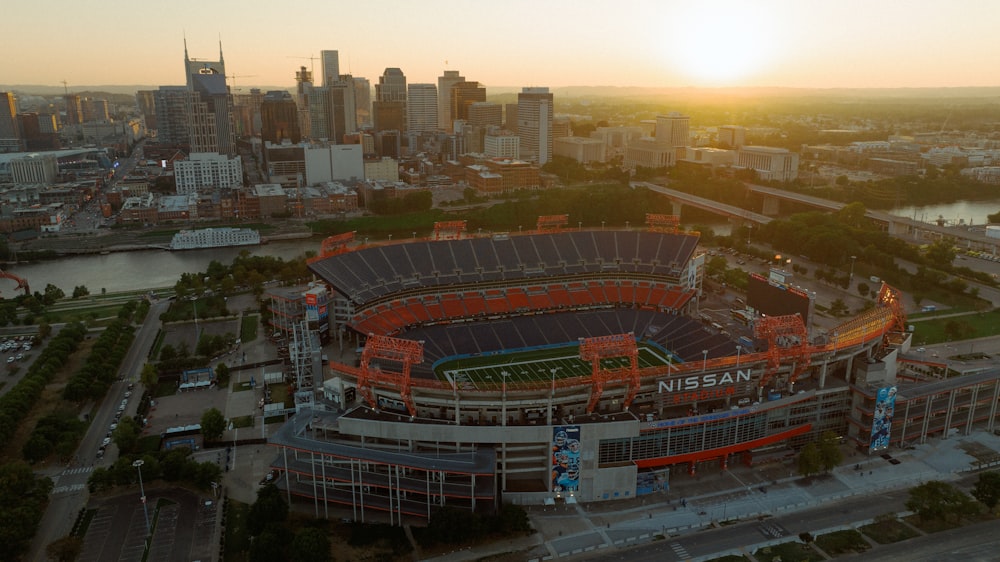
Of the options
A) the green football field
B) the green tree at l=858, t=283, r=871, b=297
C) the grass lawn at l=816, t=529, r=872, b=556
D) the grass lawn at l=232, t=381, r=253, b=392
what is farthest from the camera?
the green tree at l=858, t=283, r=871, b=297

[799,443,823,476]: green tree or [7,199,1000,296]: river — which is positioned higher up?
[799,443,823,476]: green tree

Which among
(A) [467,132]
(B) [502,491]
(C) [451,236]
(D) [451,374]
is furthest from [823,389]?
(A) [467,132]

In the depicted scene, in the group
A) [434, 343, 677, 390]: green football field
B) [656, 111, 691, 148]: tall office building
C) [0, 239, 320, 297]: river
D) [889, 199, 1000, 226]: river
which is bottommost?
[0, 239, 320, 297]: river

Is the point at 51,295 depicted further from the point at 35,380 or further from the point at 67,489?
the point at 67,489

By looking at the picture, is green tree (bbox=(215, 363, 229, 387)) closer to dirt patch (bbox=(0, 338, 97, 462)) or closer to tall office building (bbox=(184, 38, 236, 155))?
dirt patch (bbox=(0, 338, 97, 462))

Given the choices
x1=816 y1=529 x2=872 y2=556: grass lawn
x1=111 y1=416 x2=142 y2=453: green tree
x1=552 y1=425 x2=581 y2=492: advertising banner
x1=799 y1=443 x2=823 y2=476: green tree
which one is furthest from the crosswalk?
x1=799 y1=443 x2=823 y2=476: green tree

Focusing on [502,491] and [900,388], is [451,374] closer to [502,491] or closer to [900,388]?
[502,491]

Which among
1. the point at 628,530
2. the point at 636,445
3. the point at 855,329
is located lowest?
the point at 628,530

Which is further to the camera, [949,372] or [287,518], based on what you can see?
[949,372]

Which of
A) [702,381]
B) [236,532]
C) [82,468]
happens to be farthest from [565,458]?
[82,468]
